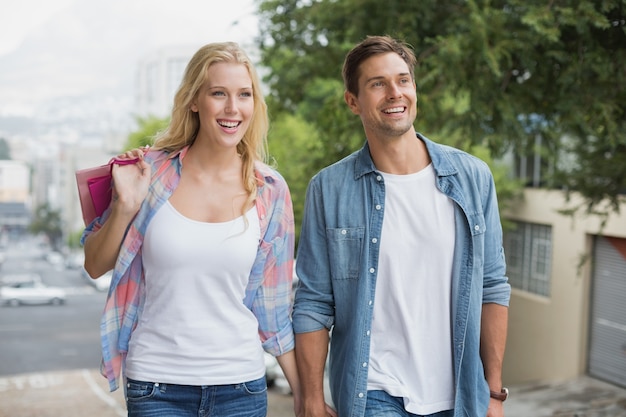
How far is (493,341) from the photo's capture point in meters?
2.57

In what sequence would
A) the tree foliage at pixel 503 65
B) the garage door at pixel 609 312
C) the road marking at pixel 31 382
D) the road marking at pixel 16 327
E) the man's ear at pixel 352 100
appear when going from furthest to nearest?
1. the road marking at pixel 16 327
2. the road marking at pixel 31 382
3. the garage door at pixel 609 312
4. the tree foliage at pixel 503 65
5. the man's ear at pixel 352 100

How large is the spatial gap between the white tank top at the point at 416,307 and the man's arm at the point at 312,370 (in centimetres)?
18

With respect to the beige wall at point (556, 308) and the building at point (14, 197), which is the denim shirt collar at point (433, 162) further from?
the building at point (14, 197)

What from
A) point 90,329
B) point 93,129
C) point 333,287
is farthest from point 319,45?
point 93,129

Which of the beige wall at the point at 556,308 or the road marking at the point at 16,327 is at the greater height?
the beige wall at the point at 556,308

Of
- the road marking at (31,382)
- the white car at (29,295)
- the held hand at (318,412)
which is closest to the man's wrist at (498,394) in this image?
the held hand at (318,412)

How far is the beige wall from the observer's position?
16.6m

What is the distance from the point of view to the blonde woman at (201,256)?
2.29 meters

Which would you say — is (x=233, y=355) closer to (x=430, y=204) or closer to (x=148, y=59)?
(x=430, y=204)

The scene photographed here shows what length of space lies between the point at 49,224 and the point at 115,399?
24.5 meters

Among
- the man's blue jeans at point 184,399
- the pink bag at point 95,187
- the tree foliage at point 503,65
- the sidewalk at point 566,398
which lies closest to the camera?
the man's blue jeans at point 184,399

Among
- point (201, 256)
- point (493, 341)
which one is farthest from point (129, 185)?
point (493, 341)

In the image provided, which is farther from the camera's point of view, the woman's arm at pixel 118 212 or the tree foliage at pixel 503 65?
the tree foliage at pixel 503 65

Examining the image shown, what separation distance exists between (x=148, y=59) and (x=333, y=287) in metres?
48.9
